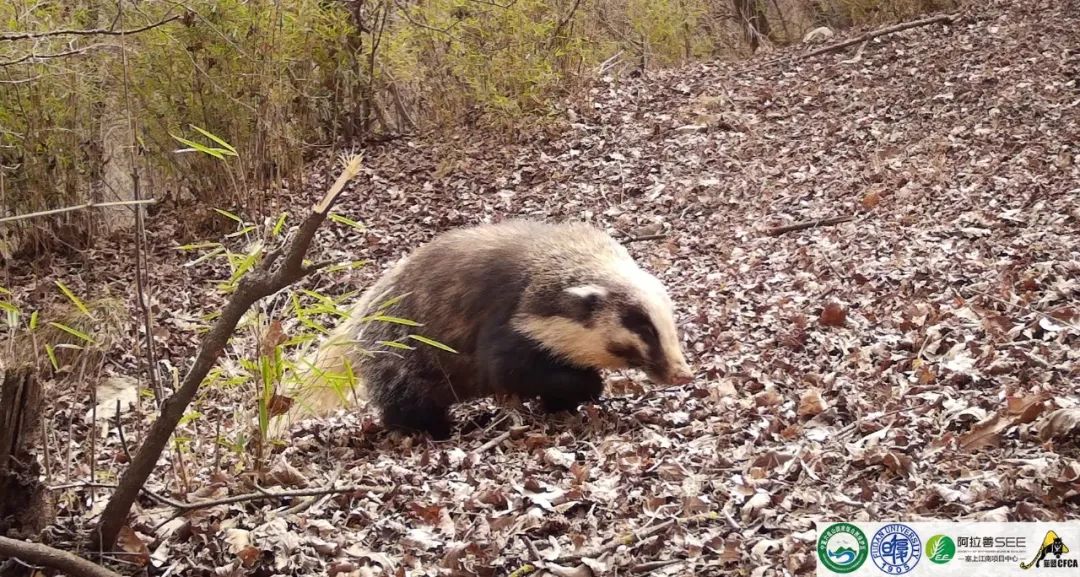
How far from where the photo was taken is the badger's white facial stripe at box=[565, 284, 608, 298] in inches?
205

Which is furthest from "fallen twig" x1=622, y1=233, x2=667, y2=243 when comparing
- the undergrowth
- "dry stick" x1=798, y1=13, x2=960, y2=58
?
"dry stick" x1=798, y1=13, x2=960, y2=58

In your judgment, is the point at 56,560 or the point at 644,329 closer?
the point at 56,560

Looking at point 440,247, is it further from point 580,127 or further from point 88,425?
point 580,127

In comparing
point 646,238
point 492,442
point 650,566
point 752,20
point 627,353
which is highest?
point 752,20

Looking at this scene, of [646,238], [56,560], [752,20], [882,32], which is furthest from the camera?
[752,20]

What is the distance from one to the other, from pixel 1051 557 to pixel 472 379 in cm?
327

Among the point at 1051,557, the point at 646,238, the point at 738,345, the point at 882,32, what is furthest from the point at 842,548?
the point at 882,32

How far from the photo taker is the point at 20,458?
334 cm

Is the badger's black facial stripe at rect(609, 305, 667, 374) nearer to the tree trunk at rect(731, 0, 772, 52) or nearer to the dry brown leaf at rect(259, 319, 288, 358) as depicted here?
the dry brown leaf at rect(259, 319, 288, 358)

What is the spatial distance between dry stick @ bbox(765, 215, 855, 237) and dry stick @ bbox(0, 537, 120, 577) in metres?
6.60

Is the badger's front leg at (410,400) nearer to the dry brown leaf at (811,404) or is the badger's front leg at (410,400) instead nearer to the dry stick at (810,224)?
the dry brown leaf at (811,404)

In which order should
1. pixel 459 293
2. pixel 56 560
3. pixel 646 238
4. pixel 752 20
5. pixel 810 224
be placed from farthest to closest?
pixel 752 20 → pixel 646 238 → pixel 810 224 → pixel 459 293 → pixel 56 560

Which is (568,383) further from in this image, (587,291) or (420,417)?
(420,417)

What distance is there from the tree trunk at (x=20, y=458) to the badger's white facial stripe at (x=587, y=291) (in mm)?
2708
